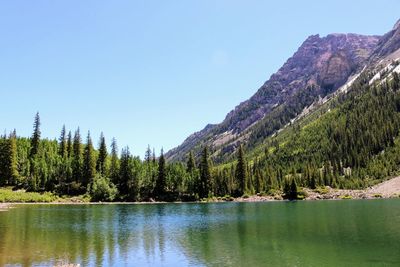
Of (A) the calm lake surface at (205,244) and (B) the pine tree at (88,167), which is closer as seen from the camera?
(A) the calm lake surface at (205,244)

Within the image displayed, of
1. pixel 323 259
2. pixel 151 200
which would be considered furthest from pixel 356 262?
pixel 151 200

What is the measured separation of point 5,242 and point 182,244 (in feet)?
81.8

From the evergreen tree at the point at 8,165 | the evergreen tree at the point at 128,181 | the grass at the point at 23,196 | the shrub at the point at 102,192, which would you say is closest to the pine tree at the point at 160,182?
the evergreen tree at the point at 128,181

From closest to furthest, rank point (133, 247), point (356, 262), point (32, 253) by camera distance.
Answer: point (356, 262) < point (32, 253) < point (133, 247)

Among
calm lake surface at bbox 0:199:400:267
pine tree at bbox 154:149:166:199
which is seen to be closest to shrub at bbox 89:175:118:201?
pine tree at bbox 154:149:166:199

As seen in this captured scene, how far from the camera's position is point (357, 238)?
2269 inches

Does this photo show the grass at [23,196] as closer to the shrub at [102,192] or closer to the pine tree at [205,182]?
the shrub at [102,192]

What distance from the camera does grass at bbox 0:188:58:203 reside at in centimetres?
15762

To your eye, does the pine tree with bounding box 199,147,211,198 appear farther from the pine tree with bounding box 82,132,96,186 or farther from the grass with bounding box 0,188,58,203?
the grass with bounding box 0,188,58,203

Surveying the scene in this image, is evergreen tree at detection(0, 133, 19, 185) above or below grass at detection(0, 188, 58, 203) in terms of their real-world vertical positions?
above

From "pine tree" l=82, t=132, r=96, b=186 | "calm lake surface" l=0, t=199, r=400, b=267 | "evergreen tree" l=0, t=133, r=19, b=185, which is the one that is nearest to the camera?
"calm lake surface" l=0, t=199, r=400, b=267

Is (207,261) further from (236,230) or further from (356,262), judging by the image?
(236,230)

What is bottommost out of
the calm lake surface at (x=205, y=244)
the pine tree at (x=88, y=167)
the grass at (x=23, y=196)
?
the calm lake surface at (x=205, y=244)

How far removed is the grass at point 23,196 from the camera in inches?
6206
